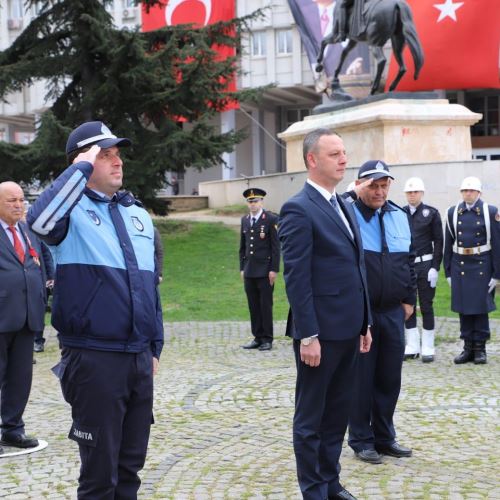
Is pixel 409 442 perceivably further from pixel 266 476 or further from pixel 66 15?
pixel 66 15

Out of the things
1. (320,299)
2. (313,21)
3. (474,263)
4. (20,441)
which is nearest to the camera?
(320,299)

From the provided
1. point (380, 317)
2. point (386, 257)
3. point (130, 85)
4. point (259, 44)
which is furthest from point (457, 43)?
point (380, 317)

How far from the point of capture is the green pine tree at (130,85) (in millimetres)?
20781

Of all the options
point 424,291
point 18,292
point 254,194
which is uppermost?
point 254,194

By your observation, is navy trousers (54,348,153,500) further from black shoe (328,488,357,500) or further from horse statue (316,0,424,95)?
horse statue (316,0,424,95)

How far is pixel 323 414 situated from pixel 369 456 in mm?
1035

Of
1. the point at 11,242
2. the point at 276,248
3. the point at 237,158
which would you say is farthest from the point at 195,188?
the point at 11,242

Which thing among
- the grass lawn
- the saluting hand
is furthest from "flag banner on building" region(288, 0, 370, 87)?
the saluting hand

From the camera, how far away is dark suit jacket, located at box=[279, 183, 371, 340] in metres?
4.29

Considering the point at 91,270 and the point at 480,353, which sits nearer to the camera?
the point at 91,270

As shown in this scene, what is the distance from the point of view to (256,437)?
6016 millimetres

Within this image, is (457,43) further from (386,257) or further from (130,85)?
(386,257)

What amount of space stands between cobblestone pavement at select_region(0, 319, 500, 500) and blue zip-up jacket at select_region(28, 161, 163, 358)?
5.54 ft

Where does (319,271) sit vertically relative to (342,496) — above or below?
above
